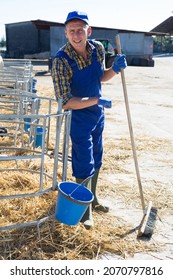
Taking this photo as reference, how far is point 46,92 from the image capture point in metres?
13.0

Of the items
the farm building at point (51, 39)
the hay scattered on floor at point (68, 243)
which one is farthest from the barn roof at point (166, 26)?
the hay scattered on floor at point (68, 243)

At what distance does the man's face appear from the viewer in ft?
10.7

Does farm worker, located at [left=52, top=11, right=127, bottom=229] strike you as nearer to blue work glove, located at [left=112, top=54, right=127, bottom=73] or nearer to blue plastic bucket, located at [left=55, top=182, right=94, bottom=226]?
blue work glove, located at [left=112, top=54, right=127, bottom=73]

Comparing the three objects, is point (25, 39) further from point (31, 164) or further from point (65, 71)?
point (65, 71)

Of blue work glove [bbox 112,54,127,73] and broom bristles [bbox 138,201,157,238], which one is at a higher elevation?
blue work glove [bbox 112,54,127,73]

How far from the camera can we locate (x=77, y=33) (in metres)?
3.29

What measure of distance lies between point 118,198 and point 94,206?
44 centimetres

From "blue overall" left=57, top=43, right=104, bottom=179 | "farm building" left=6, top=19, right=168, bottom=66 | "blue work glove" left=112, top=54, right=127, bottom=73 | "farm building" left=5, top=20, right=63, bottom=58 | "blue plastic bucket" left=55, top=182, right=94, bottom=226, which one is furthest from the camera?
"farm building" left=5, top=20, right=63, bottom=58

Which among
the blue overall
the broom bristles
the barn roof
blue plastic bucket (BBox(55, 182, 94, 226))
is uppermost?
the barn roof

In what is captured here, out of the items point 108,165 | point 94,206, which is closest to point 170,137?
point 108,165

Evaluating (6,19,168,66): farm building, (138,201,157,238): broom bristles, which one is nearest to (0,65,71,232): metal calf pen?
(138,201,157,238): broom bristles

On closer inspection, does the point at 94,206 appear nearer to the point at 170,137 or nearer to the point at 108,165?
the point at 108,165

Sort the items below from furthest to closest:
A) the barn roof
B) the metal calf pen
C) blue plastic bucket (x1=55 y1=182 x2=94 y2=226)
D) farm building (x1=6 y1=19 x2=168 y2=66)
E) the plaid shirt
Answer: the barn roof, farm building (x1=6 y1=19 x2=168 y2=66), the plaid shirt, the metal calf pen, blue plastic bucket (x1=55 y1=182 x2=94 y2=226)

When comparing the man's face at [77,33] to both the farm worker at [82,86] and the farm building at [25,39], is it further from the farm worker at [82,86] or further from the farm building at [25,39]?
the farm building at [25,39]
